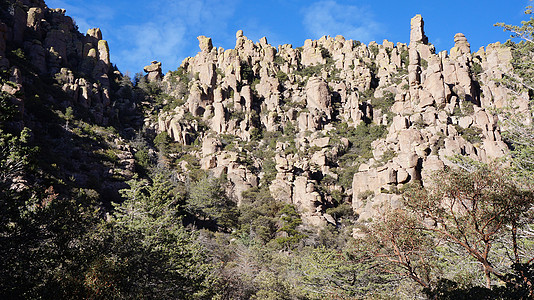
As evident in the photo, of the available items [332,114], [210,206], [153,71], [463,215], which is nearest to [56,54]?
[153,71]

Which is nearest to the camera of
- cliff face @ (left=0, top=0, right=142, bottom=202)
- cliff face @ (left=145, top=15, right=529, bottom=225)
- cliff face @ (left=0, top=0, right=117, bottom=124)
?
cliff face @ (left=0, top=0, right=142, bottom=202)

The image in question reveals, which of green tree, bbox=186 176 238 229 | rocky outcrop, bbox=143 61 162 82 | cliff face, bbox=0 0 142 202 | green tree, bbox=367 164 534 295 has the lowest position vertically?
green tree, bbox=367 164 534 295

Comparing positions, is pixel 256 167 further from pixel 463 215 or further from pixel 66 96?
pixel 463 215

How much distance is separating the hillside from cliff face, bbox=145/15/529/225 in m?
0.42

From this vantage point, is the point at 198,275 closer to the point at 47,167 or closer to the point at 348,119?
the point at 47,167

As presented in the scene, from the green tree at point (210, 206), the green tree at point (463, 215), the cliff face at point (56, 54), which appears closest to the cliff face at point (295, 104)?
the cliff face at point (56, 54)

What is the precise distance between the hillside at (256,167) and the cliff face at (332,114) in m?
0.42

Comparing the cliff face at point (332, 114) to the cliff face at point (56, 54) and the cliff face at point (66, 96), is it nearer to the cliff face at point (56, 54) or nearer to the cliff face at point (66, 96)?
the cliff face at point (66, 96)

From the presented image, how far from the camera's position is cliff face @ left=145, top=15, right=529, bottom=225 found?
5322 centimetres

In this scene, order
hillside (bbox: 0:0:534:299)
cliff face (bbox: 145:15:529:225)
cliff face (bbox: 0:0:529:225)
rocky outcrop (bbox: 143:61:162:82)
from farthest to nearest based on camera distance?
rocky outcrop (bbox: 143:61:162:82), cliff face (bbox: 145:15:529:225), cliff face (bbox: 0:0:529:225), hillside (bbox: 0:0:534:299)

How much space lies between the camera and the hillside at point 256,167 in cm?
1045

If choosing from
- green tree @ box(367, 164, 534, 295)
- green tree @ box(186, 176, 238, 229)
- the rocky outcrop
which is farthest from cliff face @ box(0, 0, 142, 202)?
green tree @ box(367, 164, 534, 295)

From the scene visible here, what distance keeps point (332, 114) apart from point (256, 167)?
25729mm

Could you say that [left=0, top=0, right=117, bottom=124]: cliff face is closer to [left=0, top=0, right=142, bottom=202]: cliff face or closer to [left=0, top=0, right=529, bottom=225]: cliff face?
[left=0, top=0, right=142, bottom=202]: cliff face
